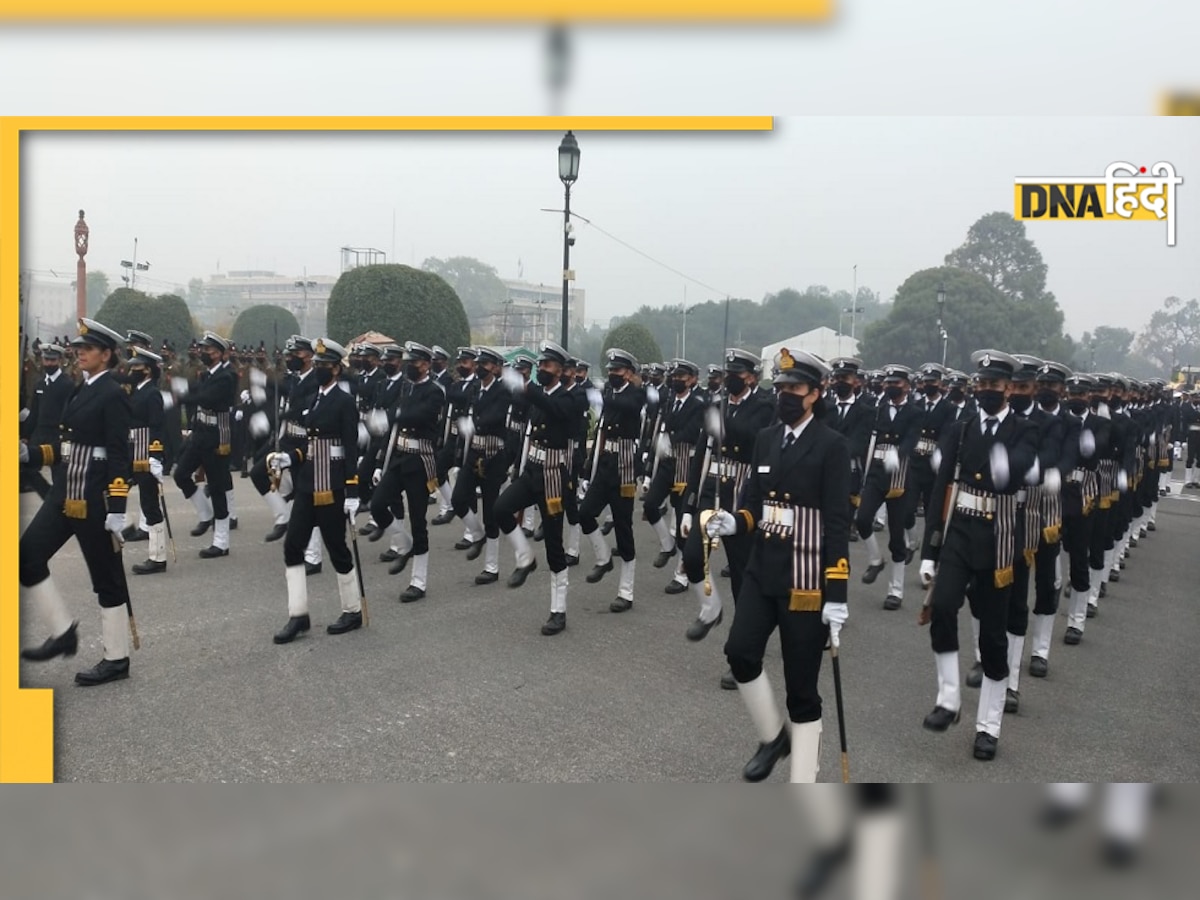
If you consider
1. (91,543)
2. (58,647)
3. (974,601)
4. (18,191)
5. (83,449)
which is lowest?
(58,647)

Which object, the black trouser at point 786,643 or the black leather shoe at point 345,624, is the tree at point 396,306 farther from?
the black trouser at point 786,643

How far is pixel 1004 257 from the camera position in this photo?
5641 mm

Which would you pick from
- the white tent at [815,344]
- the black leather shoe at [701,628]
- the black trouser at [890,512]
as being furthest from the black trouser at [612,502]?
the white tent at [815,344]

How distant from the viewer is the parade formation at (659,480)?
16.1 ft

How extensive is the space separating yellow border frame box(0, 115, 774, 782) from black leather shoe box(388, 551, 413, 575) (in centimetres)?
474

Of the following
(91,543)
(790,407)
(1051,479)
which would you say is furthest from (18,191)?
(1051,479)

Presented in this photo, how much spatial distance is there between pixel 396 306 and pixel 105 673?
3022 mm

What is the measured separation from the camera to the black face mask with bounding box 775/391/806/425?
4.90 m

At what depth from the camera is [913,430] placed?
9680 millimetres

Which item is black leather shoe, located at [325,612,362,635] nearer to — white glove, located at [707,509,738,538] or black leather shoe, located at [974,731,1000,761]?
white glove, located at [707,509,738,538]

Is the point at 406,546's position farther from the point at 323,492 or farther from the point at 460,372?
the point at 323,492

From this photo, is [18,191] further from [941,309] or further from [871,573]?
[871,573]

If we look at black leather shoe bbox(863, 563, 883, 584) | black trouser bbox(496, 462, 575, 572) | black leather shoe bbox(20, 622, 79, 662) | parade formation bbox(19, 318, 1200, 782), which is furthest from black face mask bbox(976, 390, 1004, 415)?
black leather shoe bbox(20, 622, 79, 662)
